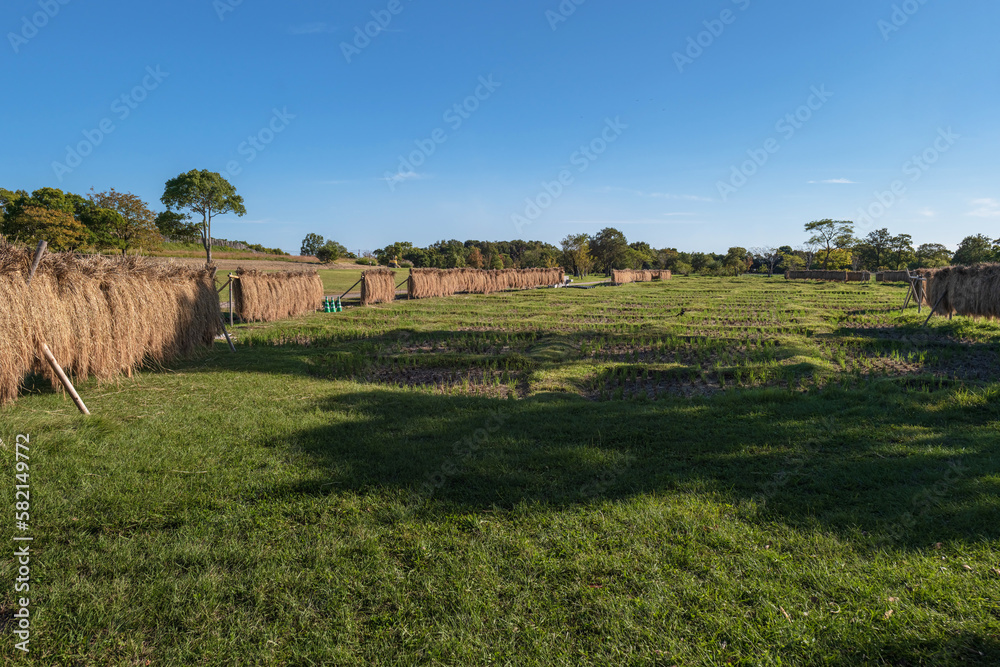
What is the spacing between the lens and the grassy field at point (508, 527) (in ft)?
8.73

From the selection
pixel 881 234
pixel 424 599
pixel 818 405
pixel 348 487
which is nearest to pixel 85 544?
pixel 348 487

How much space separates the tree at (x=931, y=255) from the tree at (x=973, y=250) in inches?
165

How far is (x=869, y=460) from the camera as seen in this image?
16.6ft

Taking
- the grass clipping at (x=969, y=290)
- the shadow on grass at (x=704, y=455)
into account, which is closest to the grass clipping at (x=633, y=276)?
the grass clipping at (x=969, y=290)

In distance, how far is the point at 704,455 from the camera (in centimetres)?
536

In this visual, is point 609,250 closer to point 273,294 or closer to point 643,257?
point 643,257

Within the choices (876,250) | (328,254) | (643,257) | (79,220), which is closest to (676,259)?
(643,257)

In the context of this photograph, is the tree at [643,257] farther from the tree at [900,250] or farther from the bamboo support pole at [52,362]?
the bamboo support pole at [52,362]

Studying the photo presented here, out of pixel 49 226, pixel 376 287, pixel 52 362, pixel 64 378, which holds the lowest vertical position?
pixel 64 378

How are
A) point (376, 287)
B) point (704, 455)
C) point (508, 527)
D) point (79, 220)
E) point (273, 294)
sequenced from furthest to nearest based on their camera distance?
1. point (79, 220)
2. point (376, 287)
3. point (273, 294)
4. point (704, 455)
5. point (508, 527)

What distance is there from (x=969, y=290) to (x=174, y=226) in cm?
6501

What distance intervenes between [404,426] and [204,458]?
231cm

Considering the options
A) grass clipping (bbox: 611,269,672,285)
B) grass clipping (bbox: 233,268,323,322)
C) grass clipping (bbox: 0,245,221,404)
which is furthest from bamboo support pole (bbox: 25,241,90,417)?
grass clipping (bbox: 611,269,672,285)

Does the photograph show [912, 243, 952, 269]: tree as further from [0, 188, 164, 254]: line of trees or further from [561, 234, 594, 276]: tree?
[0, 188, 164, 254]: line of trees
